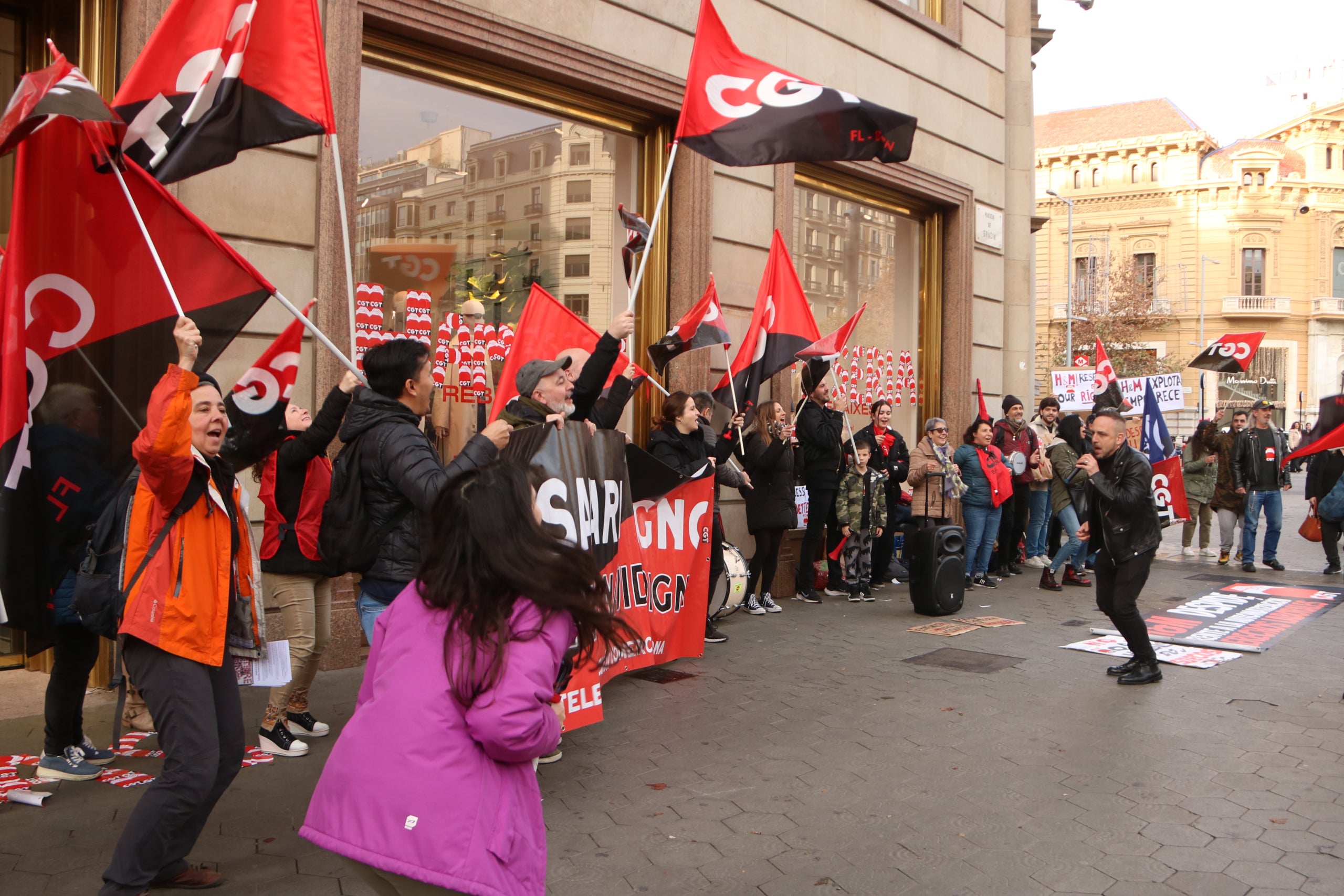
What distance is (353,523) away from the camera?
4.50 meters

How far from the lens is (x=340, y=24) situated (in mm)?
7238

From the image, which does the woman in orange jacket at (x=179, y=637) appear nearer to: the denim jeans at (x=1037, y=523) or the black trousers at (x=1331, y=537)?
the denim jeans at (x=1037, y=523)

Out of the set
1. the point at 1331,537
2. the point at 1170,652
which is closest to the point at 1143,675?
the point at 1170,652

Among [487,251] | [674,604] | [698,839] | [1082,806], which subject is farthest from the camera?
[487,251]

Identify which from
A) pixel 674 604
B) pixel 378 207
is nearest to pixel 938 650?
pixel 674 604

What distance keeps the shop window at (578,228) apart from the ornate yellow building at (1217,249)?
52679 mm

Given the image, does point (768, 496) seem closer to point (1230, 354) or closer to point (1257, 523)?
point (1257, 523)

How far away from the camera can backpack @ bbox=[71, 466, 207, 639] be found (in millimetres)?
3664

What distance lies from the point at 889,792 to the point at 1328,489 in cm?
1054

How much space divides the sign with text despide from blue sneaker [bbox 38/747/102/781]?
A: 12.8 m

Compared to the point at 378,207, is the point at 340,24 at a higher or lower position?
higher

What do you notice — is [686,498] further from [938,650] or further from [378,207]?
[378,207]

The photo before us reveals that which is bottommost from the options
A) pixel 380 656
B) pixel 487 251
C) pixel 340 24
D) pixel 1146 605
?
pixel 1146 605

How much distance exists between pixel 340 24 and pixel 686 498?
12.9 feet
